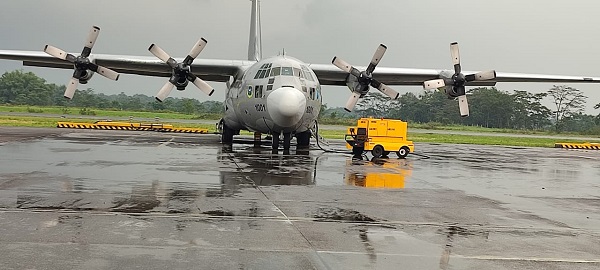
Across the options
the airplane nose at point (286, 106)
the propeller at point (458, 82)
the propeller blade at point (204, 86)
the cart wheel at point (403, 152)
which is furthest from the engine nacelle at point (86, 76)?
the propeller at point (458, 82)

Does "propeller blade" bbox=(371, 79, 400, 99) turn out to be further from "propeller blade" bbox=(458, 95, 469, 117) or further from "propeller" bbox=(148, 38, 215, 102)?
"propeller" bbox=(148, 38, 215, 102)

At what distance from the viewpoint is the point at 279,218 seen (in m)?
8.49

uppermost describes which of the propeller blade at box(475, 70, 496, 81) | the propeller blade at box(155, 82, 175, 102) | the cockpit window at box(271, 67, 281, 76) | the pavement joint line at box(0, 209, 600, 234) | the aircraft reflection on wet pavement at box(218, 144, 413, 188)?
the propeller blade at box(475, 70, 496, 81)

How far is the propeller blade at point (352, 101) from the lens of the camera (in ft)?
79.7

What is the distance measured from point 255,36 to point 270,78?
35.1 ft

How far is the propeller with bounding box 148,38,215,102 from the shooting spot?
23.5 meters

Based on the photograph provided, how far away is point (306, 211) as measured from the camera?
9.28 meters

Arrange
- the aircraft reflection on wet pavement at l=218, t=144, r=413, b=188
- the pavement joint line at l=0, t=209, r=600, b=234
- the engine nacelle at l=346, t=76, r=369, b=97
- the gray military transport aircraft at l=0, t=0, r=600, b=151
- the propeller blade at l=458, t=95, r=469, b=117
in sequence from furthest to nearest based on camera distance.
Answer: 1. the engine nacelle at l=346, t=76, r=369, b=97
2. the propeller blade at l=458, t=95, r=469, b=117
3. the gray military transport aircraft at l=0, t=0, r=600, b=151
4. the aircraft reflection on wet pavement at l=218, t=144, r=413, b=188
5. the pavement joint line at l=0, t=209, r=600, b=234

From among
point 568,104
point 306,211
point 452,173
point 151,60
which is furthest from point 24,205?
point 568,104

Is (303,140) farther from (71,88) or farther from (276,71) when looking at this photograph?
(71,88)

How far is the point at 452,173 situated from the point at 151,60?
14944 millimetres

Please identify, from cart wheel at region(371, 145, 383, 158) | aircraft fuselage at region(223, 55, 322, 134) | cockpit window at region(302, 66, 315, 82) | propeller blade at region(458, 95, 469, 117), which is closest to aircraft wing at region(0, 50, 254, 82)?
aircraft fuselage at region(223, 55, 322, 134)

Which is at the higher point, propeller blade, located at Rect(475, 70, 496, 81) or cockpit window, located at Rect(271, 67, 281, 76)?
propeller blade, located at Rect(475, 70, 496, 81)

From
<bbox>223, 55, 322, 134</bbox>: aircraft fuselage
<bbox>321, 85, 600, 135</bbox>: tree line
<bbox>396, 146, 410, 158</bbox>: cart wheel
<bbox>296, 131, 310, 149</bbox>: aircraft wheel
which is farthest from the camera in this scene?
<bbox>321, 85, 600, 135</bbox>: tree line
